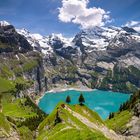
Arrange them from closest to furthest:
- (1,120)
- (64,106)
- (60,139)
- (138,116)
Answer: (60,139) → (1,120) → (64,106) → (138,116)

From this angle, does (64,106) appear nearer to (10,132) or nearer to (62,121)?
(62,121)

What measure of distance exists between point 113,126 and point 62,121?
1912 inches

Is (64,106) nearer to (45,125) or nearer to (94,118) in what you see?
(45,125)

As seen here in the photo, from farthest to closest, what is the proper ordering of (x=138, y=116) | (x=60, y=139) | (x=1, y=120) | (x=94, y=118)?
1. (x=138, y=116)
2. (x=94, y=118)
3. (x=1, y=120)
4. (x=60, y=139)

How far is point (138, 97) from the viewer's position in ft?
500

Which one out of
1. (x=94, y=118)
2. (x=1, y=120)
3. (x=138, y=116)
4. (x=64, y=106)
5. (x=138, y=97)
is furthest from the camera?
(x=138, y=97)

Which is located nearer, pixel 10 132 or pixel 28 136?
pixel 10 132

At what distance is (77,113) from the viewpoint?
88750mm

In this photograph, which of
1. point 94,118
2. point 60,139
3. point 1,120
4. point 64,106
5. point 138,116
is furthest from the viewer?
point 138,116

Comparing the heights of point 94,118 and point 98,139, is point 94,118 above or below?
below

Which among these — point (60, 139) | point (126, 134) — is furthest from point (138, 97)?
point (60, 139)

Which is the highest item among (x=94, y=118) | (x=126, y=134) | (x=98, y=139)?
(x=98, y=139)

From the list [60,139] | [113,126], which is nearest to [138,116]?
[113,126]

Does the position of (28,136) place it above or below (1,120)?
below
